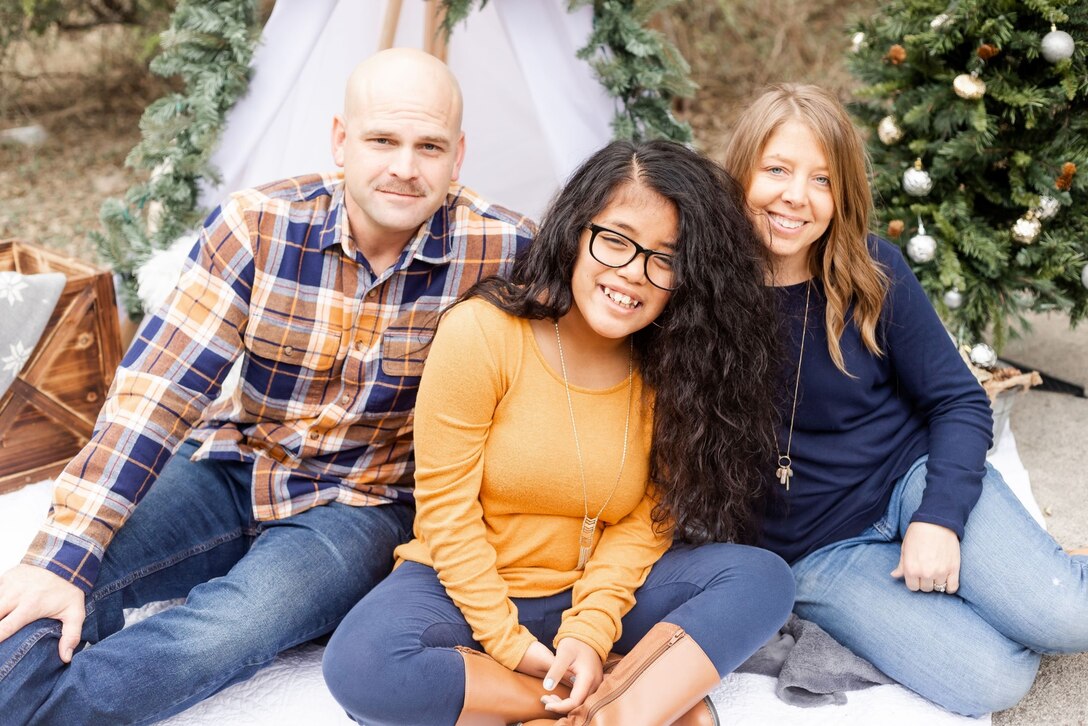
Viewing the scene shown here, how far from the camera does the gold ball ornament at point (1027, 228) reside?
8.48 feet

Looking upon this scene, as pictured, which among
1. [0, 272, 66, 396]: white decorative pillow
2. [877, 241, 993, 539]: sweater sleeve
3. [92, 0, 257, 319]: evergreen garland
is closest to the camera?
[877, 241, 993, 539]: sweater sleeve

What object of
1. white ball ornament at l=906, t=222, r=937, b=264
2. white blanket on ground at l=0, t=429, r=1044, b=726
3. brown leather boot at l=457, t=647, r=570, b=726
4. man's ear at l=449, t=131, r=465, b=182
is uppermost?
man's ear at l=449, t=131, r=465, b=182

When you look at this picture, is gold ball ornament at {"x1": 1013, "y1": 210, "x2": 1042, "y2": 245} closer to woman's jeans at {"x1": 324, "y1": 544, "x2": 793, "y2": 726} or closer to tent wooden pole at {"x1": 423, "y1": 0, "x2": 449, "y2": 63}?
woman's jeans at {"x1": 324, "y1": 544, "x2": 793, "y2": 726}

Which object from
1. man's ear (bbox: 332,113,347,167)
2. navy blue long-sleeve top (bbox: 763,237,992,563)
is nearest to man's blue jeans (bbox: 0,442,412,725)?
man's ear (bbox: 332,113,347,167)

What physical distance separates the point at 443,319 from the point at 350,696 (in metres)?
0.67

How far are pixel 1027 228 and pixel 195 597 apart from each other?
2.24 metres

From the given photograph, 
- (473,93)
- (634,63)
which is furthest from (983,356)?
(473,93)

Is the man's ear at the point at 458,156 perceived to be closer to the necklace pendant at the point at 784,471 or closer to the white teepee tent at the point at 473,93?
the white teepee tent at the point at 473,93

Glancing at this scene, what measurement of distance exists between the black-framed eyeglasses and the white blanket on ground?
2.74 feet

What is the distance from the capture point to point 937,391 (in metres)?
1.99

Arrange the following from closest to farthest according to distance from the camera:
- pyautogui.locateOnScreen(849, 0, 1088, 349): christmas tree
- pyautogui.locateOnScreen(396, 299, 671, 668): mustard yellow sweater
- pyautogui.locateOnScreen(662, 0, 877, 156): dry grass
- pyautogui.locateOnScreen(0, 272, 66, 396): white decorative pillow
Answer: pyautogui.locateOnScreen(396, 299, 671, 668): mustard yellow sweater → pyautogui.locateOnScreen(0, 272, 66, 396): white decorative pillow → pyautogui.locateOnScreen(849, 0, 1088, 349): christmas tree → pyautogui.locateOnScreen(662, 0, 877, 156): dry grass

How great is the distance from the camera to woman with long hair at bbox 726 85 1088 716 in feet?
5.99

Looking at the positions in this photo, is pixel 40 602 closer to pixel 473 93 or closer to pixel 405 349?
pixel 405 349

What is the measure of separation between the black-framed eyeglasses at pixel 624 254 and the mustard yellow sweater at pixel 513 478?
199mm
